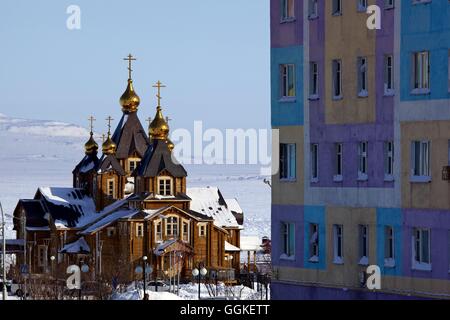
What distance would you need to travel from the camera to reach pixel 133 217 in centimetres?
11325

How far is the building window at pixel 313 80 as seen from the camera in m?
46.6

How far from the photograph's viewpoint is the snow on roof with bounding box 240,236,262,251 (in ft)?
410

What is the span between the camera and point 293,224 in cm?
4775

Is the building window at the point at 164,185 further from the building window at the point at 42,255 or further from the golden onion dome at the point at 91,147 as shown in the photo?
the golden onion dome at the point at 91,147

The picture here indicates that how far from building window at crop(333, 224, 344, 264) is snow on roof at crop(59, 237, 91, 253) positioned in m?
69.0

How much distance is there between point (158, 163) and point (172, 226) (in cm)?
358

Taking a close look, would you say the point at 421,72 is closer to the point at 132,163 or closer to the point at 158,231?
the point at 158,231

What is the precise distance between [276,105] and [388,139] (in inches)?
182

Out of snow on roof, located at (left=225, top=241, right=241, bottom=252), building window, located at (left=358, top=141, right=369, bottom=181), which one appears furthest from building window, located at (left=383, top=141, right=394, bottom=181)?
snow on roof, located at (left=225, top=241, right=241, bottom=252)

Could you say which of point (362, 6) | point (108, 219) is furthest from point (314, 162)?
point (108, 219)

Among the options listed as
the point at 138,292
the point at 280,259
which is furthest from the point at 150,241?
the point at 280,259

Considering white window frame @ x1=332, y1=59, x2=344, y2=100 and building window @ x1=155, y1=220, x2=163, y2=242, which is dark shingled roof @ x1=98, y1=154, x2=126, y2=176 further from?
white window frame @ x1=332, y1=59, x2=344, y2=100

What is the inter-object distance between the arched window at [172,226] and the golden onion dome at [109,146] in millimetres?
9753

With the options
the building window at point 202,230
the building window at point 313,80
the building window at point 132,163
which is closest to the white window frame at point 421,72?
the building window at point 313,80
